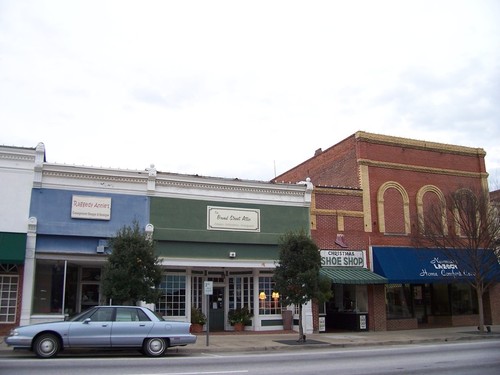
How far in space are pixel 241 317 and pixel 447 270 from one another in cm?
1117

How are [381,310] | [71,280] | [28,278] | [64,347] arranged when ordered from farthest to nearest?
[381,310] < [71,280] < [28,278] < [64,347]

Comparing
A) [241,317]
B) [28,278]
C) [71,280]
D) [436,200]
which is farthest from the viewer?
[436,200]

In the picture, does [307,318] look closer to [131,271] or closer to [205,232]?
[205,232]

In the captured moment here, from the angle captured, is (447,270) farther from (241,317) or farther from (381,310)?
(241,317)

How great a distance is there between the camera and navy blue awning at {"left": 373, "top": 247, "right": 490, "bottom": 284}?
25797 millimetres

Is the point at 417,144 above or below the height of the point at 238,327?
above

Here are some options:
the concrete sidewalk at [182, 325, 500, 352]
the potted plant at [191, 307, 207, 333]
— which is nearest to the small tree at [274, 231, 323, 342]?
the concrete sidewalk at [182, 325, 500, 352]

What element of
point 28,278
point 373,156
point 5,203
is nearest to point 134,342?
point 28,278

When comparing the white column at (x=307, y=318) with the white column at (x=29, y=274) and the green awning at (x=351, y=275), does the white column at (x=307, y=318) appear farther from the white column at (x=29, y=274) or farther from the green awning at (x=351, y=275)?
the white column at (x=29, y=274)

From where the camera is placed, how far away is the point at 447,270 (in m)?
27.3

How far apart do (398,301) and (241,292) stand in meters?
8.54

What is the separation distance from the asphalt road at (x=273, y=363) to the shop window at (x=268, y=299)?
7.57 meters

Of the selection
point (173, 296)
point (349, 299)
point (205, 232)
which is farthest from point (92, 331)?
point (349, 299)

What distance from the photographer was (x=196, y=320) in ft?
76.3
